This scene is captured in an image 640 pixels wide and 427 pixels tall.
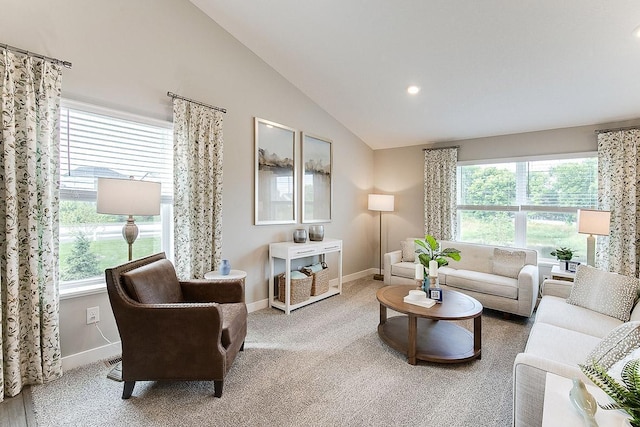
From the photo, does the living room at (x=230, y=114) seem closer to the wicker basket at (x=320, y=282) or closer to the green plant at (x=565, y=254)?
the wicker basket at (x=320, y=282)

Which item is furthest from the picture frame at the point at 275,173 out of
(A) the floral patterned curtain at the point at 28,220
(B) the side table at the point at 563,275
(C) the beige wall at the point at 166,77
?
(B) the side table at the point at 563,275

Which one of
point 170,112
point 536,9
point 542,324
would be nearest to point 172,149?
point 170,112

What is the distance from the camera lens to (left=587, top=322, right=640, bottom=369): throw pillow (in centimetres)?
A: 138

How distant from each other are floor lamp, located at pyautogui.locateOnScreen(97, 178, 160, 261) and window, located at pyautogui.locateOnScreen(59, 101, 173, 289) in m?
0.48

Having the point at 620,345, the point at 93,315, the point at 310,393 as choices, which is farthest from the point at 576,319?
the point at 93,315

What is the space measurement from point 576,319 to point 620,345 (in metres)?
1.13

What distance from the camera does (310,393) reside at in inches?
82.7

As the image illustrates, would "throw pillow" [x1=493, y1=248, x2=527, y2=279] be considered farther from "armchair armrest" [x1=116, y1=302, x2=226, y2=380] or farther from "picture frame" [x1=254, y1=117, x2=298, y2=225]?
"armchair armrest" [x1=116, y1=302, x2=226, y2=380]

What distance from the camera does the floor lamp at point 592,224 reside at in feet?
10.5

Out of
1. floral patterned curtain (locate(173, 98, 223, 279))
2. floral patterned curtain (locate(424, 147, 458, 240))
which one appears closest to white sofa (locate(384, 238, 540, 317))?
floral patterned curtain (locate(424, 147, 458, 240))

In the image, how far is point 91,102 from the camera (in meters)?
2.50

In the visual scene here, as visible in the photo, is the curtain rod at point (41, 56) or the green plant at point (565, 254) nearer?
the curtain rod at point (41, 56)

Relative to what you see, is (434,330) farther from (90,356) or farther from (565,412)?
(90,356)

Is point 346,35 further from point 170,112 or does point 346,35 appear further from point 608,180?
point 608,180
